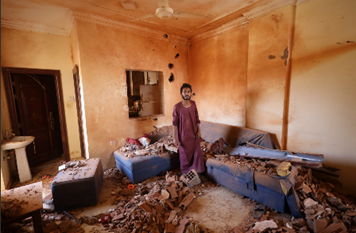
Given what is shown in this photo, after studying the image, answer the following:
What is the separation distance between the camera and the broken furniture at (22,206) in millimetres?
1842

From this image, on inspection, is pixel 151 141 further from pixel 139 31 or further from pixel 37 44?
pixel 37 44

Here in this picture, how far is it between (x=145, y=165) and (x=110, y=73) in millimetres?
2176

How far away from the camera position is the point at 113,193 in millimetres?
3016

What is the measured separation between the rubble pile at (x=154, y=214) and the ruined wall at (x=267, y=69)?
210cm

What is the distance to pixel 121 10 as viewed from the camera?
11.1 ft

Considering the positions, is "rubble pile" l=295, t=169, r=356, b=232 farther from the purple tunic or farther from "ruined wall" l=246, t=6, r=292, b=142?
the purple tunic

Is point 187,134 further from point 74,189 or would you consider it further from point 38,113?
point 38,113

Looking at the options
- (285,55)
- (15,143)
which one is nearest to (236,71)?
(285,55)

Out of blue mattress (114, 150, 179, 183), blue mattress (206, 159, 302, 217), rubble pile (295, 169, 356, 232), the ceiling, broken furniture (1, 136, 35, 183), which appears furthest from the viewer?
broken furniture (1, 136, 35, 183)

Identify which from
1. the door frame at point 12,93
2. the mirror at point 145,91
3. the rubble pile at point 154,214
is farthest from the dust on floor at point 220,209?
the door frame at point 12,93

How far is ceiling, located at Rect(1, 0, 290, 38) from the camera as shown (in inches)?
122

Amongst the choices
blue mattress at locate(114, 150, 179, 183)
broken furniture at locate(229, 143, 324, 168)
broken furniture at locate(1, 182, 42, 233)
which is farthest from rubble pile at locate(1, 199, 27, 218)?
broken furniture at locate(229, 143, 324, 168)

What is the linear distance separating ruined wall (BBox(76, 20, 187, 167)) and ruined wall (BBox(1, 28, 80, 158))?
102 cm

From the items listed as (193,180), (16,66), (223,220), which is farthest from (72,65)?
(223,220)
